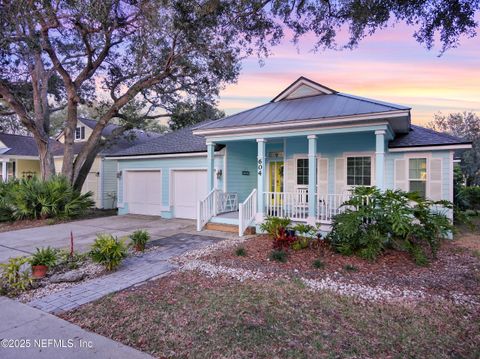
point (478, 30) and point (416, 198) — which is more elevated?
point (478, 30)

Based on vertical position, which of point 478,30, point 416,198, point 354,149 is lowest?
point 416,198

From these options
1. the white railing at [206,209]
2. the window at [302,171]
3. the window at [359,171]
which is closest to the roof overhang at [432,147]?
the window at [359,171]

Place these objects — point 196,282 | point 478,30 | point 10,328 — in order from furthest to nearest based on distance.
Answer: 1. point 478,30
2. point 196,282
3. point 10,328

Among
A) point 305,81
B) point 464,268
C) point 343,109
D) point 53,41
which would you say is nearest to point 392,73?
point 305,81

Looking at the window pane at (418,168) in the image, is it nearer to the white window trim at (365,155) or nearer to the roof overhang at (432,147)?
the roof overhang at (432,147)

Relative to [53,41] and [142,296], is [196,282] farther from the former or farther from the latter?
[53,41]

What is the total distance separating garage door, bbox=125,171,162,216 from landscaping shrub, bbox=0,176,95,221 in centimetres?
216

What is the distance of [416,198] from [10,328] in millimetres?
6934

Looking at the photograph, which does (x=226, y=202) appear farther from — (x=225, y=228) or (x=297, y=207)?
(x=297, y=207)

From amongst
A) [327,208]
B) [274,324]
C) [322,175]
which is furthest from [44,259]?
[322,175]

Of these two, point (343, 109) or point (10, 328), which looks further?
point (343, 109)

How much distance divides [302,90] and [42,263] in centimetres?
945

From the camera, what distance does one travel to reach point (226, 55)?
451 inches

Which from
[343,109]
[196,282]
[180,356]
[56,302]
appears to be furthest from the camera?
[343,109]
